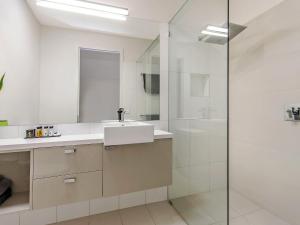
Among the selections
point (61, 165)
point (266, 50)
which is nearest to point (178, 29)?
point (266, 50)

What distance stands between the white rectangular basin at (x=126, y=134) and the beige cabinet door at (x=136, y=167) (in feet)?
0.28

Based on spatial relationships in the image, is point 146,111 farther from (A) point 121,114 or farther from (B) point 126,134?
(B) point 126,134

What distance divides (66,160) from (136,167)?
59 centimetres

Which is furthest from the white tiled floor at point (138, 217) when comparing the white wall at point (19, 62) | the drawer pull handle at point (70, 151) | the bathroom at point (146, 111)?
the white wall at point (19, 62)

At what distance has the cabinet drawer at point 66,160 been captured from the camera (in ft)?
4.24

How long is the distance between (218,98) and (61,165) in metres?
1.32

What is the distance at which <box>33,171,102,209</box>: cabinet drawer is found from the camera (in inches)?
50.8

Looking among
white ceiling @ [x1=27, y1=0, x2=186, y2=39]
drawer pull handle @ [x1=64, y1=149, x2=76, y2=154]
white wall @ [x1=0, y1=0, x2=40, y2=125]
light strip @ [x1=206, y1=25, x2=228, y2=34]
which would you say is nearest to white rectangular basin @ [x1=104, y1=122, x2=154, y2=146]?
drawer pull handle @ [x1=64, y1=149, x2=76, y2=154]

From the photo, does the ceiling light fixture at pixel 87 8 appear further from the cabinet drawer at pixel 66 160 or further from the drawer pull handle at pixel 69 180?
the drawer pull handle at pixel 69 180

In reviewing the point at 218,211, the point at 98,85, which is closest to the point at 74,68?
the point at 98,85

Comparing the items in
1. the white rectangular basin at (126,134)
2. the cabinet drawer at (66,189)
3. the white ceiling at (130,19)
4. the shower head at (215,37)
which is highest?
the white ceiling at (130,19)

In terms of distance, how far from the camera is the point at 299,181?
Result: 56.1 inches

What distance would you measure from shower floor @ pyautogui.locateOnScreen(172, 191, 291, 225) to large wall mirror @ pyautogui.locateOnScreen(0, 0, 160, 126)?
38.5 inches

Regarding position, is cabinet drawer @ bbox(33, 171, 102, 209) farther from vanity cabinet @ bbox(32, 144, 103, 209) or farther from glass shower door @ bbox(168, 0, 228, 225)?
glass shower door @ bbox(168, 0, 228, 225)
